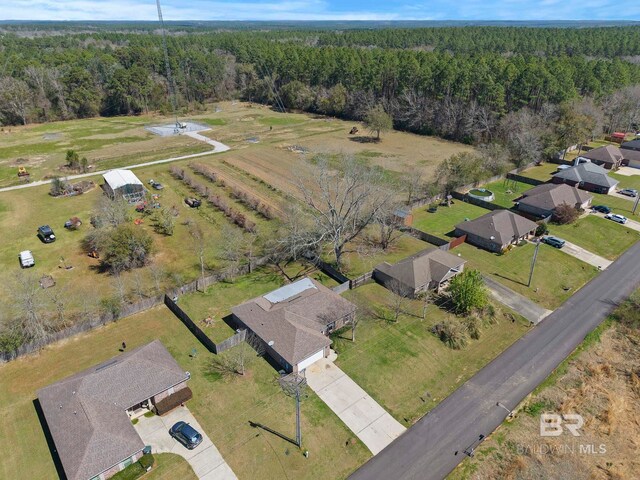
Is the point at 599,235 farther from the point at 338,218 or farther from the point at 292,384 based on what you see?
the point at 292,384

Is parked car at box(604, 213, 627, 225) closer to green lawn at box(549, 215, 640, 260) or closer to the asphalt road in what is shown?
green lawn at box(549, 215, 640, 260)

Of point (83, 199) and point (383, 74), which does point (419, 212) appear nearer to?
point (83, 199)

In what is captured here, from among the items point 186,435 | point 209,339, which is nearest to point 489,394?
point 186,435

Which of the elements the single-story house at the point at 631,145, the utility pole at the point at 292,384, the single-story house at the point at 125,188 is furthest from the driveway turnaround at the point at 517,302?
the single-story house at the point at 631,145

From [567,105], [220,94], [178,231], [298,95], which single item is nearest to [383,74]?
[298,95]

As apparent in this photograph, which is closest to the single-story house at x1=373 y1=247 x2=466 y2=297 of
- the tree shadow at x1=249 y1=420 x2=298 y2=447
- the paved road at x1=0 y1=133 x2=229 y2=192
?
the tree shadow at x1=249 y1=420 x2=298 y2=447

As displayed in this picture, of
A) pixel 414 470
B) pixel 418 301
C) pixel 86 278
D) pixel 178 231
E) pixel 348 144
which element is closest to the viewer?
pixel 414 470
